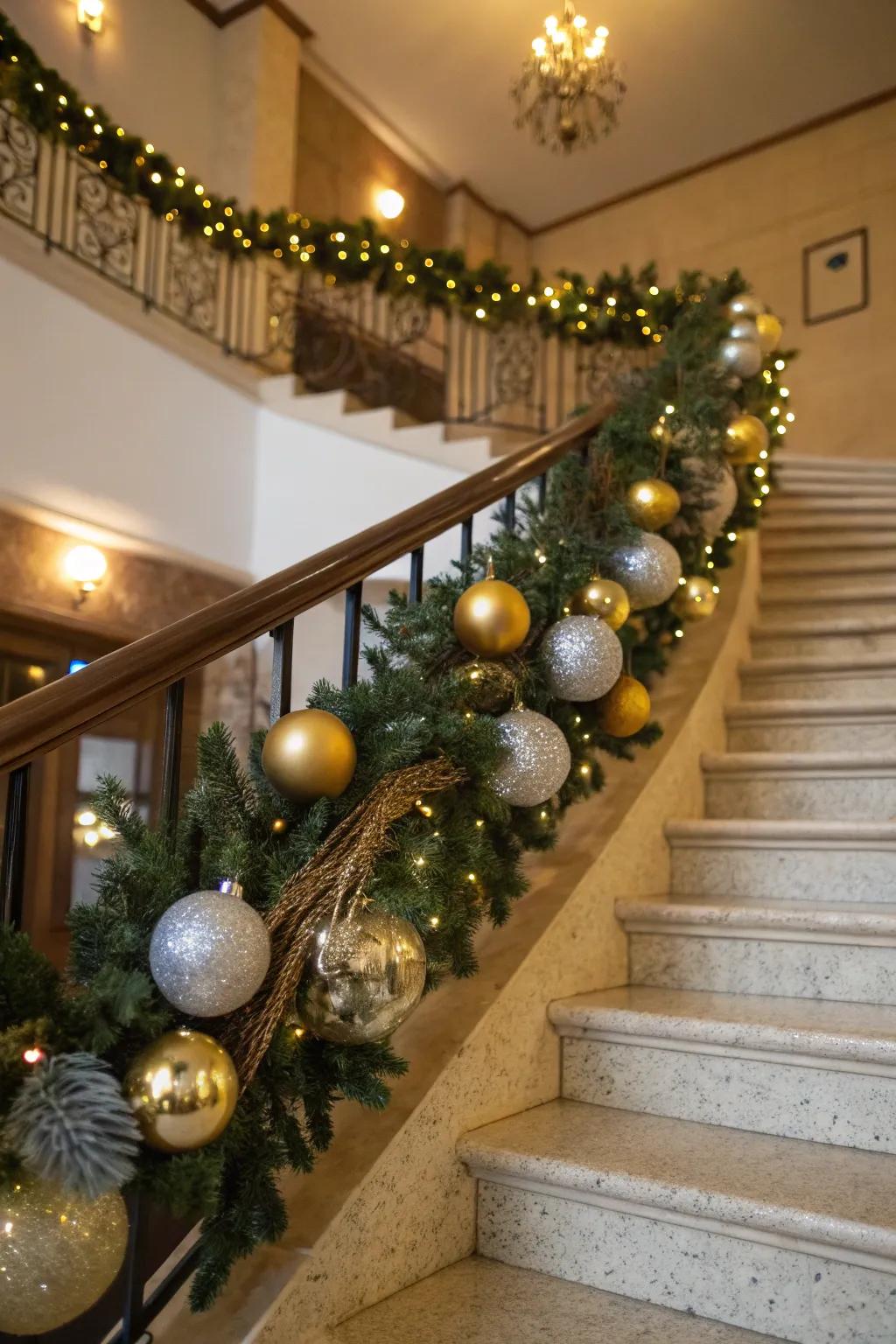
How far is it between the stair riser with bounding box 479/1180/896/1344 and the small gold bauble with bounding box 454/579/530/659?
0.92 metres

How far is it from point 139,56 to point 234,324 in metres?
2.02

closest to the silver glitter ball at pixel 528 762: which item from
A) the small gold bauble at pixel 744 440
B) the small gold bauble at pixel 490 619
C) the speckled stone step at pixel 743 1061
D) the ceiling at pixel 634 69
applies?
the small gold bauble at pixel 490 619

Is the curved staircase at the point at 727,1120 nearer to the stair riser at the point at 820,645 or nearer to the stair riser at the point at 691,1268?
the stair riser at the point at 691,1268

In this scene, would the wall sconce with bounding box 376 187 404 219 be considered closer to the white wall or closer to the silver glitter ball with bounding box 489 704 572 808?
the white wall

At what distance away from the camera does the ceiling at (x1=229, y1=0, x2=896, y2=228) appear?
7332mm

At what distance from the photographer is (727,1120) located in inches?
70.1

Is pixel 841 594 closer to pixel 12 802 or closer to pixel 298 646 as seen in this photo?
pixel 12 802

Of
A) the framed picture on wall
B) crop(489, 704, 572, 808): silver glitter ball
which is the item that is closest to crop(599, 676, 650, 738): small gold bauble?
crop(489, 704, 572, 808): silver glitter ball

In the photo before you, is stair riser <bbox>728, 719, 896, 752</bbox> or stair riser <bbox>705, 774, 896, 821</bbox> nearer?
stair riser <bbox>705, 774, 896, 821</bbox>

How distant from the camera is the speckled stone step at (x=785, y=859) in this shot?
7.36 feet

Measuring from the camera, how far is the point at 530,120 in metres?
8.51

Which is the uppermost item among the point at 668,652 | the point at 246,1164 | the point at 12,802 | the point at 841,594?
the point at 841,594

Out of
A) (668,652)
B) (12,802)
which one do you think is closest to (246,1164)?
(12,802)

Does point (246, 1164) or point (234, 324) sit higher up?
point (234, 324)
